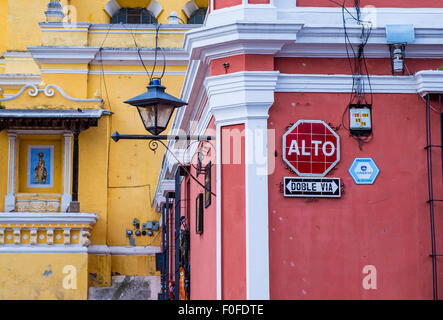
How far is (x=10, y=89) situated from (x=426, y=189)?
65.5 ft

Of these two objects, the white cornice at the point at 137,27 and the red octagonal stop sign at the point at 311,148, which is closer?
the red octagonal stop sign at the point at 311,148

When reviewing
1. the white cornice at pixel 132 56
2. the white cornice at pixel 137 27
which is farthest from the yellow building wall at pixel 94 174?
the white cornice at pixel 137 27

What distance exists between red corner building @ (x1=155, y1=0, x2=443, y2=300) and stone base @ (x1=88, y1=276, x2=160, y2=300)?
14.2 metres

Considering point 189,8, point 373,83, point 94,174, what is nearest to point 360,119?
point 373,83

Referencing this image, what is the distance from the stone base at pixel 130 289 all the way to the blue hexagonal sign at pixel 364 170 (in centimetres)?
1462

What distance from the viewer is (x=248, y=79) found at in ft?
27.4

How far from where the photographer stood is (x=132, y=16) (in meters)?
27.6

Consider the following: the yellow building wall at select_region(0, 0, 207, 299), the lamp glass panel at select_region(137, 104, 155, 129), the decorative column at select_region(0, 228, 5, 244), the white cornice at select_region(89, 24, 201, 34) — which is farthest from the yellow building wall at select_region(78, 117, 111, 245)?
the lamp glass panel at select_region(137, 104, 155, 129)

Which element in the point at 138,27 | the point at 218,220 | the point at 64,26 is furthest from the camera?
the point at 138,27

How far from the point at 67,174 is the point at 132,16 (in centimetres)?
670

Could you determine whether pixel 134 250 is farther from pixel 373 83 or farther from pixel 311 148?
pixel 373 83

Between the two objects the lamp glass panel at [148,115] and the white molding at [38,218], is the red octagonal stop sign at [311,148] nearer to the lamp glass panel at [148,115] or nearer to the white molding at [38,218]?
the lamp glass panel at [148,115]

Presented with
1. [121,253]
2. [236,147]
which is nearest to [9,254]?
[121,253]

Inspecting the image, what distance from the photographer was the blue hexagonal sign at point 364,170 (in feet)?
27.7
